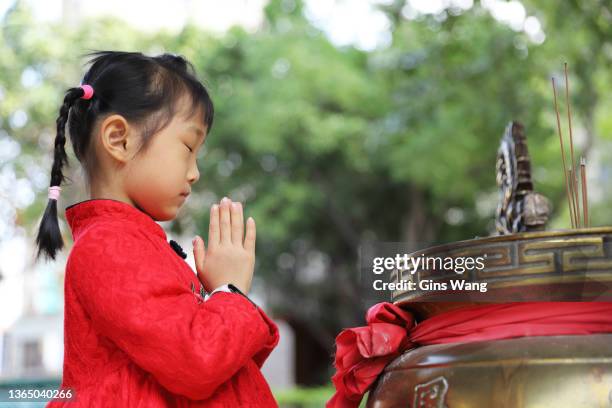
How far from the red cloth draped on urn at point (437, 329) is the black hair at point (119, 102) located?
466 mm

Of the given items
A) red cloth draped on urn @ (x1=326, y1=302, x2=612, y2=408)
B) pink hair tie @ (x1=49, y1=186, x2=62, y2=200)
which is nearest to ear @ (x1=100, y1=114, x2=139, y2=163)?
pink hair tie @ (x1=49, y1=186, x2=62, y2=200)

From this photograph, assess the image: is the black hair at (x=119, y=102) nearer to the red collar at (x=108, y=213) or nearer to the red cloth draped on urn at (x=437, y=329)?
the red collar at (x=108, y=213)

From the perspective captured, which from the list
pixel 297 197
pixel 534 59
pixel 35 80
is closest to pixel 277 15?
pixel 297 197

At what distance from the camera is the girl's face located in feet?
4.36

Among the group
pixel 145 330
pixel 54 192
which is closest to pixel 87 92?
pixel 54 192

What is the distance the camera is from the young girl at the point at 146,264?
3.88ft

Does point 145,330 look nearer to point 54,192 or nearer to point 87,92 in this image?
point 54,192

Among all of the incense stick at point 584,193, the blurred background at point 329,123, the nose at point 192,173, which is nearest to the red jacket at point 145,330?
the nose at point 192,173

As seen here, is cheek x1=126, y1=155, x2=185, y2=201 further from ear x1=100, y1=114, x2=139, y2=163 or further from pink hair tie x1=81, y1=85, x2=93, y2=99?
pink hair tie x1=81, y1=85, x2=93, y2=99

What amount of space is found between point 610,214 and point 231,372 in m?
12.3

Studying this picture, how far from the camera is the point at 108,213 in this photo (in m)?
1.33

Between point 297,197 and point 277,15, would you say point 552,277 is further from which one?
point 277,15

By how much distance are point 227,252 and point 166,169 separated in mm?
174

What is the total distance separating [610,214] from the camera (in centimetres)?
1249
